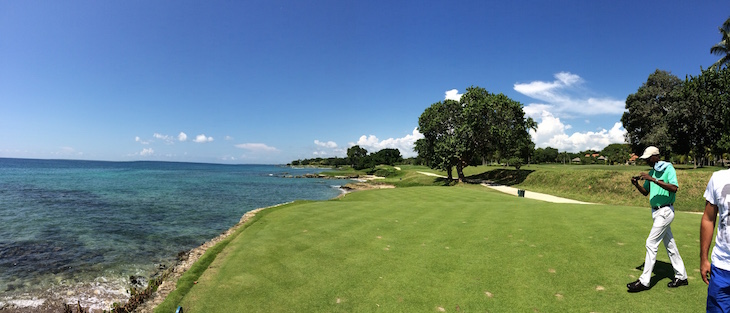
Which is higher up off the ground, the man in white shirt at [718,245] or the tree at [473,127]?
the tree at [473,127]

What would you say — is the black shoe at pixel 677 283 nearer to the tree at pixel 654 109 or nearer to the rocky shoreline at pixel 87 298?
the rocky shoreline at pixel 87 298

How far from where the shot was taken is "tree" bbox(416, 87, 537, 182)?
165ft

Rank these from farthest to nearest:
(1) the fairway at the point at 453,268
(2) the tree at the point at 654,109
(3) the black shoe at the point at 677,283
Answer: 1. (2) the tree at the point at 654,109
2. (1) the fairway at the point at 453,268
3. (3) the black shoe at the point at 677,283

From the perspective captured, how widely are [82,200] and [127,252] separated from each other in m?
29.5

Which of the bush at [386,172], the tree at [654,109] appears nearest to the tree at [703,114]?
the tree at [654,109]

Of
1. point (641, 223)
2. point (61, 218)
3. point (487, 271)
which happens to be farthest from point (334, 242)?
point (61, 218)

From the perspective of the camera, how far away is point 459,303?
7.35 metres

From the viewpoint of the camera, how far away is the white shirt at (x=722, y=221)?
13.0 ft

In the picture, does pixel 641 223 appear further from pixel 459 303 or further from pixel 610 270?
pixel 459 303

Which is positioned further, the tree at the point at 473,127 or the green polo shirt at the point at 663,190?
the tree at the point at 473,127

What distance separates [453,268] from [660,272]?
5228 mm

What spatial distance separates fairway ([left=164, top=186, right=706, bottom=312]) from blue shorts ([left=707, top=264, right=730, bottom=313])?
2730 millimetres

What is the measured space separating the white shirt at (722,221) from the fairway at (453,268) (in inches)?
127

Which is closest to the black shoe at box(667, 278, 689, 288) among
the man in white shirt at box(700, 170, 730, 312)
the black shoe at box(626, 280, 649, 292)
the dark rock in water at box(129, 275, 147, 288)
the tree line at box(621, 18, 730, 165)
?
the black shoe at box(626, 280, 649, 292)
